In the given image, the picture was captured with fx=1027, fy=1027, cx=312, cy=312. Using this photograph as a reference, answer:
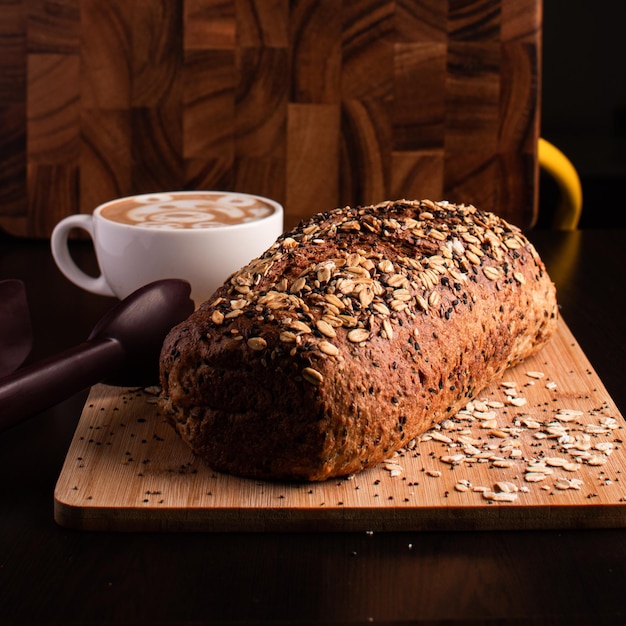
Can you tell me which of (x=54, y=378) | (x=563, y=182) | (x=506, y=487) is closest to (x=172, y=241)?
(x=54, y=378)

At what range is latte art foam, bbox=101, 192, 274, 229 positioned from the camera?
138 centimetres

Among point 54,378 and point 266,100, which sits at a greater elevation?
point 266,100

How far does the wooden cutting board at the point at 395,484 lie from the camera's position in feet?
2.94

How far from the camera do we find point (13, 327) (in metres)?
1.21

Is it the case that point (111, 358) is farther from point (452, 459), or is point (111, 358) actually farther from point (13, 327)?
point (452, 459)

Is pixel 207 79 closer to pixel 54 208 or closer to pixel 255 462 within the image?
pixel 54 208

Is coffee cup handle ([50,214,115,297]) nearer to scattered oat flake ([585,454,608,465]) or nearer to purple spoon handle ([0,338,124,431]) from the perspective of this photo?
purple spoon handle ([0,338,124,431])

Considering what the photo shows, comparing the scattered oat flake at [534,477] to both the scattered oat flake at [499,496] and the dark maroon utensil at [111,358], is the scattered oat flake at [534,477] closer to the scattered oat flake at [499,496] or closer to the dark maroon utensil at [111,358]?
the scattered oat flake at [499,496]

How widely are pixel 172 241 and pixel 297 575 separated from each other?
595mm

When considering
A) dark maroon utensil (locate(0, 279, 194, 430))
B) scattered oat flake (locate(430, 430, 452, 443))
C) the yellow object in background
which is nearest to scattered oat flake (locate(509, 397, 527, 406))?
scattered oat flake (locate(430, 430, 452, 443))

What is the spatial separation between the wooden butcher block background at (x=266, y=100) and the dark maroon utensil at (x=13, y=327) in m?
0.72

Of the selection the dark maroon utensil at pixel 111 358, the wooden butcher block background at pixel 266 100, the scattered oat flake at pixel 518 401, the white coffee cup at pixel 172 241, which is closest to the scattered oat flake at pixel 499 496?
the scattered oat flake at pixel 518 401

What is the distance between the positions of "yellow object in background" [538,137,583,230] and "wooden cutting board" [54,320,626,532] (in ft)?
3.51

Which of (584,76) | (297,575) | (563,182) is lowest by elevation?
(297,575)
